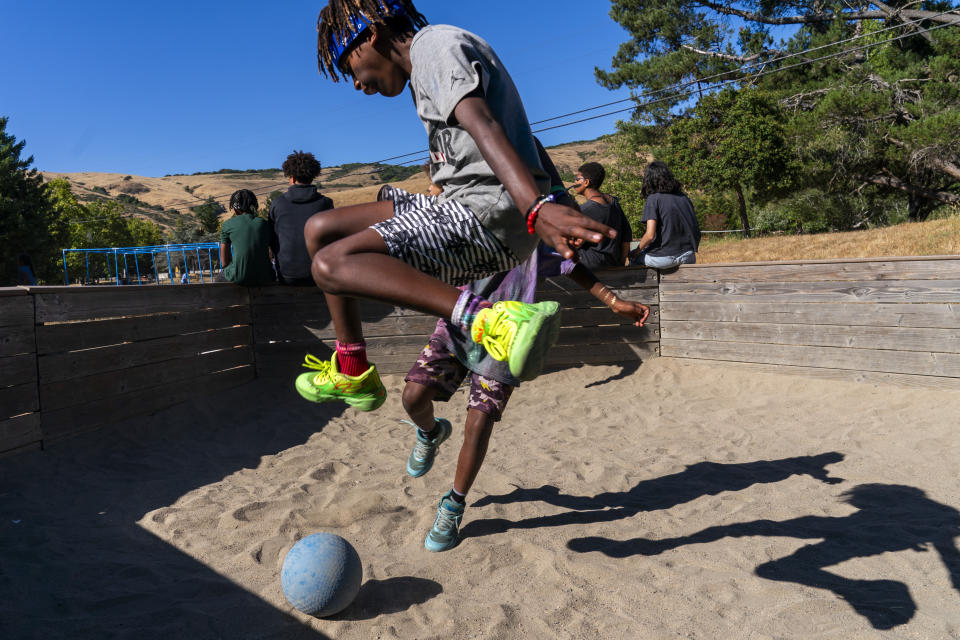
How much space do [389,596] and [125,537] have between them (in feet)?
5.21

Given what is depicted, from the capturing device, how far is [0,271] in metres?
31.0

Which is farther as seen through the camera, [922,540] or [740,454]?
[740,454]

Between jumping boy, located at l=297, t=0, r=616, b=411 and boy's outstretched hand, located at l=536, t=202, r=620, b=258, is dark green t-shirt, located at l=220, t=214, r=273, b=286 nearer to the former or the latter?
jumping boy, located at l=297, t=0, r=616, b=411

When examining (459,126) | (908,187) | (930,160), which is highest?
(930,160)

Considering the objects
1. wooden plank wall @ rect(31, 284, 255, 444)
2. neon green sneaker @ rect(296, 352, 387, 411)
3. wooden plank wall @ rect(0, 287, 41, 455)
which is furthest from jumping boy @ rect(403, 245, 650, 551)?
wooden plank wall @ rect(31, 284, 255, 444)

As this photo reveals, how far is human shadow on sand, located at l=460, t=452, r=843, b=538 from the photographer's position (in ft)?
11.6

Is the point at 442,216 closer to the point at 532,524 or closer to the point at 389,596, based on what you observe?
the point at 389,596

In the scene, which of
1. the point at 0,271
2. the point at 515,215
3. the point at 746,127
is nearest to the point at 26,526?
the point at 515,215

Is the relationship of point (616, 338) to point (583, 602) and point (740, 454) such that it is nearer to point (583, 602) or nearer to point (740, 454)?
point (740, 454)

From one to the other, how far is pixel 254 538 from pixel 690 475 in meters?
2.81

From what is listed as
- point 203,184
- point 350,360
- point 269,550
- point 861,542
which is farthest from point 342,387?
point 203,184

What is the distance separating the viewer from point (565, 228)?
1599mm

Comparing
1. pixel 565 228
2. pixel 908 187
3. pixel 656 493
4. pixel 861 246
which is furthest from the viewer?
pixel 908 187

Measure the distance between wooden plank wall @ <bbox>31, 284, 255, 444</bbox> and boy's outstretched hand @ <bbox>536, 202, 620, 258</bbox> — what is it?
14.2 ft
